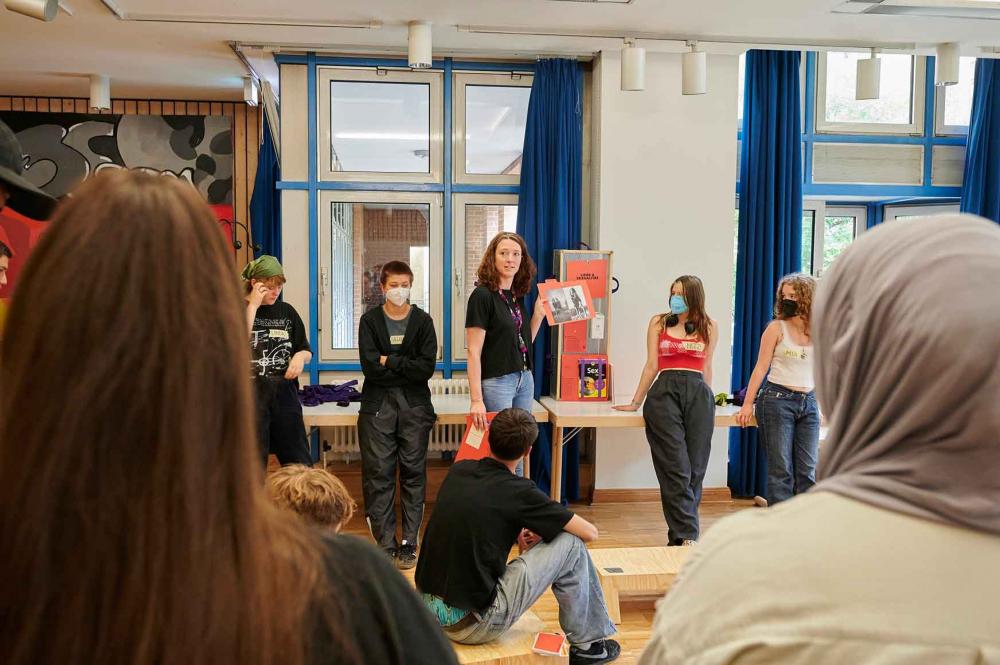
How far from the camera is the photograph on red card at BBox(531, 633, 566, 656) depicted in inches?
103

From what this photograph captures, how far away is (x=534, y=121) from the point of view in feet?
17.0

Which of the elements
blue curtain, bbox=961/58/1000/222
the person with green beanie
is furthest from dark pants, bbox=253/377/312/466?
blue curtain, bbox=961/58/1000/222

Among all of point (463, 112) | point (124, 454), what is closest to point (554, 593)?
point (124, 454)

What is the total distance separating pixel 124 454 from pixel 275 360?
3526 mm

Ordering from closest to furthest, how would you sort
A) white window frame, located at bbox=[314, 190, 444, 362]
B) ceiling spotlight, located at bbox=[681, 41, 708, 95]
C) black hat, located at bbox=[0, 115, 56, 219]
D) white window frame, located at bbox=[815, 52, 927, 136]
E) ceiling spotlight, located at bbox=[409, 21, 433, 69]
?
black hat, located at bbox=[0, 115, 56, 219] → ceiling spotlight, located at bbox=[409, 21, 433, 69] → ceiling spotlight, located at bbox=[681, 41, 708, 95] → white window frame, located at bbox=[314, 190, 444, 362] → white window frame, located at bbox=[815, 52, 927, 136]

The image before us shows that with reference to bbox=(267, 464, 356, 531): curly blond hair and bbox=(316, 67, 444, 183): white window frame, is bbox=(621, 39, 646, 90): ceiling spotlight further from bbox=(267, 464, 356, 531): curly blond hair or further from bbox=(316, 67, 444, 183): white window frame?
bbox=(267, 464, 356, 531): curly blond hair

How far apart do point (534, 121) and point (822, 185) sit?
232 centimetres

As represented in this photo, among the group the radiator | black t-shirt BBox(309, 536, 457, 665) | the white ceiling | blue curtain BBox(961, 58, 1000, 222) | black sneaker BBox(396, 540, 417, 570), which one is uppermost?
the white ceiling

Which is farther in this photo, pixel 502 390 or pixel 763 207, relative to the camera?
pixel 763 207

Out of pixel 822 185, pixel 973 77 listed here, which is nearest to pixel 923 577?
pixel 822 185

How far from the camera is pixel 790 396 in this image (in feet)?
13.6

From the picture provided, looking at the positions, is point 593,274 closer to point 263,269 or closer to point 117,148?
point 263,269

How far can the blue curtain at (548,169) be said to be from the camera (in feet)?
17.0

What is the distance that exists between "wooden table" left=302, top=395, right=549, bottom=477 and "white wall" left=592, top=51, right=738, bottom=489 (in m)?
0.76
